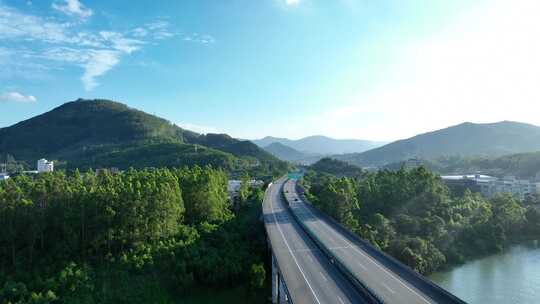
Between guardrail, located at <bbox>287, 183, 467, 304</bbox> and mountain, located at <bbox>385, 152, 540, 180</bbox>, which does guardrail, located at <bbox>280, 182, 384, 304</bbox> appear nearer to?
A: guardrail, located at <bbox>287, 183, 467, 304</bbox>

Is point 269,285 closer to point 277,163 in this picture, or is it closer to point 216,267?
point 216,267

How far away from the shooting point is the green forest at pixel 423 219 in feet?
136

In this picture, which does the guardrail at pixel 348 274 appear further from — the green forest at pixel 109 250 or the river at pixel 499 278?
the river at pixel 499 278

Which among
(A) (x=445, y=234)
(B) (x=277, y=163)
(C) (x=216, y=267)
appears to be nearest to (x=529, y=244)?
(A) (x=445, y=234)

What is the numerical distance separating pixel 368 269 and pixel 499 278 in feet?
77.1

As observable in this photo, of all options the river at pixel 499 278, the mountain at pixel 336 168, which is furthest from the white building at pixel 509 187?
the river at pixel 499 278

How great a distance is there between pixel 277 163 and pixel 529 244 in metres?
96.8

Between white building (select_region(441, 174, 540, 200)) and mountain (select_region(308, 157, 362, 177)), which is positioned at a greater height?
mountain (select_region(308, 157, 362, 177))

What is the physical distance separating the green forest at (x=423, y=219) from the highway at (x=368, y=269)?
6910 millimetres

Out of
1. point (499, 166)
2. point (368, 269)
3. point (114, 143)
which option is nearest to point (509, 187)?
point (499, 166)

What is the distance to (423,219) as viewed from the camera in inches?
1944

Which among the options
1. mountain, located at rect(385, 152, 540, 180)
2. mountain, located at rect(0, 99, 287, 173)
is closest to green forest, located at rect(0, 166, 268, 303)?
mountain, located at rect(0, 99, 287, 173)

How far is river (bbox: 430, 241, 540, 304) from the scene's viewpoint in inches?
1293

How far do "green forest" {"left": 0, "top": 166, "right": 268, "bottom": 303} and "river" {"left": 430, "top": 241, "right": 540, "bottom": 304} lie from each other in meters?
19.2
